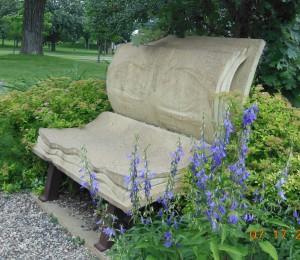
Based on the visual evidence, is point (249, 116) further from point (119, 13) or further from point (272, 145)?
point (119, 13)

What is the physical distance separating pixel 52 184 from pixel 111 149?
764 mm

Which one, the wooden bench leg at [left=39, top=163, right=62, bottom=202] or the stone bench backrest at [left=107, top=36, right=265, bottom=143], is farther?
the wooden bench leg at [left=39, top=163, right=62, bottom=202]

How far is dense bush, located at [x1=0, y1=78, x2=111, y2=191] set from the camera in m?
4.84

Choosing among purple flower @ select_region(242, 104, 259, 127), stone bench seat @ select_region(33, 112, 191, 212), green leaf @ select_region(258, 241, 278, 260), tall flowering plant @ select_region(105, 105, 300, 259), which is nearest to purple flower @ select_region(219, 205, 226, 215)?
tall flowering plant @ select_region(105, 105, 300, 259)

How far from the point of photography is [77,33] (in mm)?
49031

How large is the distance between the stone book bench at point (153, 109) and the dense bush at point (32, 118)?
0.66 ft

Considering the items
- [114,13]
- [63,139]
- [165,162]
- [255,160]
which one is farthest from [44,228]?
[114,13]

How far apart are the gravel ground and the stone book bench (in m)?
0.19

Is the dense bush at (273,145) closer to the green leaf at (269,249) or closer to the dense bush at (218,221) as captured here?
the dense bush at (218,221)

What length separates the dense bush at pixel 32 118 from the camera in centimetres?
484

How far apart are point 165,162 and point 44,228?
1069 millimetres

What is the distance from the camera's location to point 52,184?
4.50 m

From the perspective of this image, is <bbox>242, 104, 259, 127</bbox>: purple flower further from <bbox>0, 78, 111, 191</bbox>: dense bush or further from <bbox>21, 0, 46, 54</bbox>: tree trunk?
<bbox>21, 0, 46, 54</bbox>: tree trunk

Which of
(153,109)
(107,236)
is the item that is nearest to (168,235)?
(107,236)
